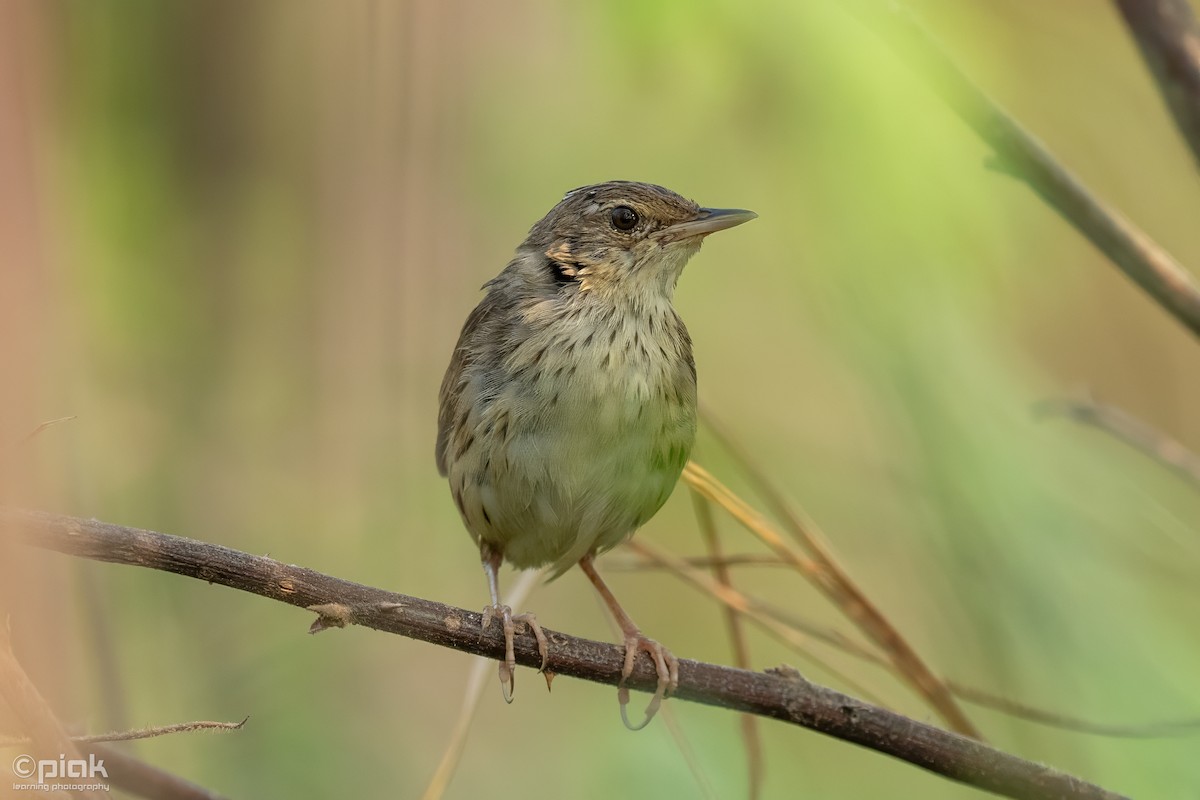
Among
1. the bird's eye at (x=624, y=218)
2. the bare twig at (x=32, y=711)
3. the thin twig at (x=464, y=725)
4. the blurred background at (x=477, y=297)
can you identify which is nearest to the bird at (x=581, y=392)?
the bird's eye at (x=624, y=218)

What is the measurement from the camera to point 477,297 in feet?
20.4

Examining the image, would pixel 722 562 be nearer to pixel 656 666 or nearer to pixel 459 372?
pixel 656 666

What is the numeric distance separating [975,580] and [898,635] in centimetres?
103

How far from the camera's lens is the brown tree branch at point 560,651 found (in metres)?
2.16

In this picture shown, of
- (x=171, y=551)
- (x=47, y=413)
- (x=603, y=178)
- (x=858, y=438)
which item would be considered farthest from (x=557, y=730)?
(x=171, y=551)

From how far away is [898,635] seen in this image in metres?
3.33

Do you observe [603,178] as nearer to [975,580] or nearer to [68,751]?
[975,580]

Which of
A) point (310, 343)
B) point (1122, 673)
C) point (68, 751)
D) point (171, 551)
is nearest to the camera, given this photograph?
point (68, 751)

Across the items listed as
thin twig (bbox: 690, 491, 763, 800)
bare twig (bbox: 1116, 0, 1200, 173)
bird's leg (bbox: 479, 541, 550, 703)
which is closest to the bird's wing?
bird's leg (bbox: 479, 541, 550, 703)

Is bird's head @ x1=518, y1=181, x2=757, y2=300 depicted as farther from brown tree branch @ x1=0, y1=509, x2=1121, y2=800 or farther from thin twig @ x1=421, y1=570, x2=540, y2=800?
brown tree branch @ x1=0, y1=509, x2=1121, y2=800

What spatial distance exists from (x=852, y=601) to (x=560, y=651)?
97cm

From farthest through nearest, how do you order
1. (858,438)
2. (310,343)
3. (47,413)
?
1. (858,438)
2. (310,343)
3. (47,413)

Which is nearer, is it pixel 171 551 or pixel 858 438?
pixel 171 551

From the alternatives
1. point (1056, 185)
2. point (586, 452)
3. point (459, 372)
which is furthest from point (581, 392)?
point (1056, 185)
